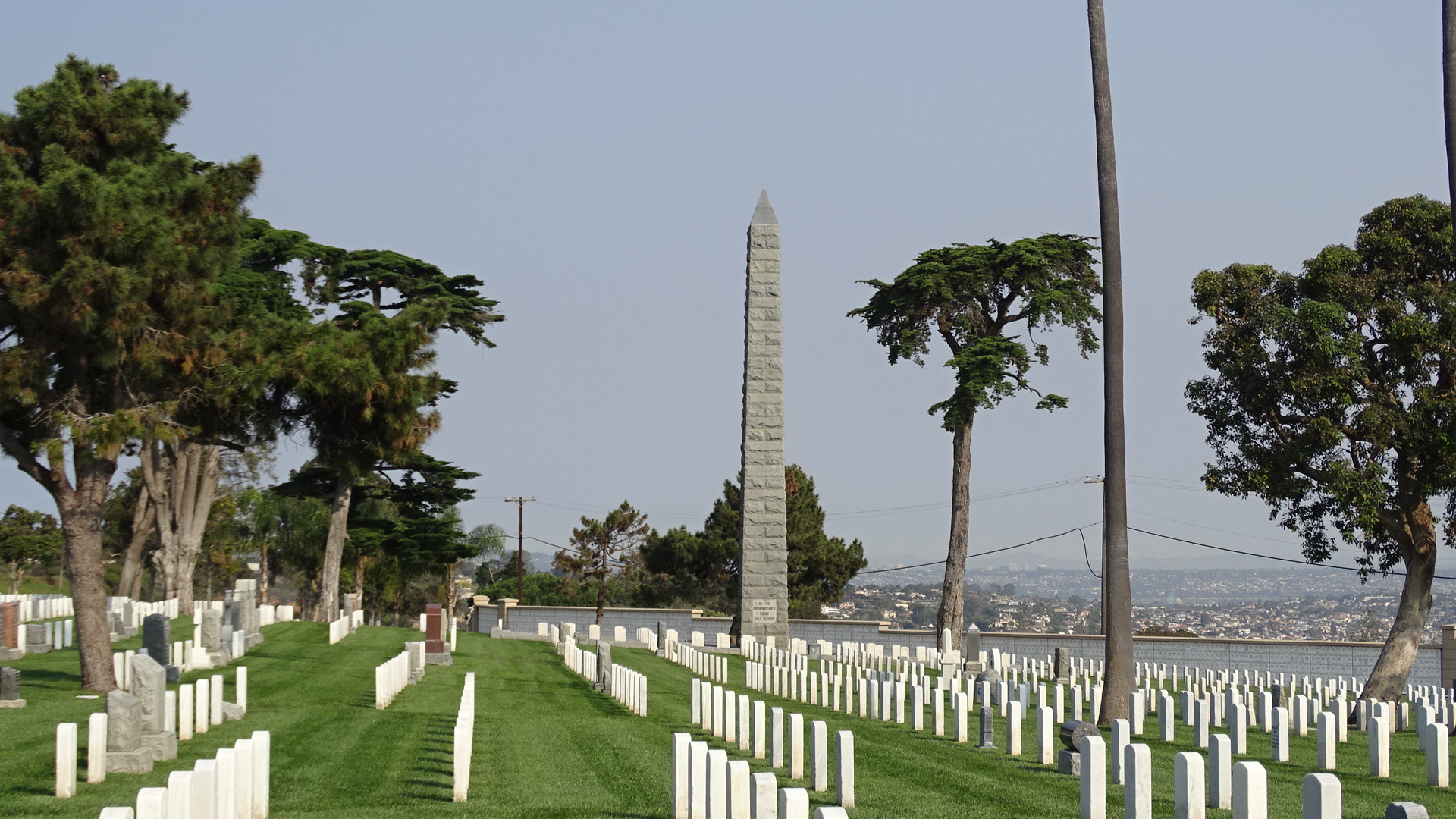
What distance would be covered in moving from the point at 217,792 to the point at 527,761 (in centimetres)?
518

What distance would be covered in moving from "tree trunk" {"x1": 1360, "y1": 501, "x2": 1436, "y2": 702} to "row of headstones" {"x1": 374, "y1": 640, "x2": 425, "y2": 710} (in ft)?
A: 52.2

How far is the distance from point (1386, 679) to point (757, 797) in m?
19.1

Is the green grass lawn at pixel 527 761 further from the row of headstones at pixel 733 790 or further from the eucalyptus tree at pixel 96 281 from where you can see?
the eucalyptus tree at pixel 96 281

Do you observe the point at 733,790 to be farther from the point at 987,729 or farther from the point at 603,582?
the point at 603,582

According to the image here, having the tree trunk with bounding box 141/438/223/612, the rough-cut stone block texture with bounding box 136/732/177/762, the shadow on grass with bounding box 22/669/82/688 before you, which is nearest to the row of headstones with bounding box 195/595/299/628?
the tree trunk with bounding box 141/438/223/612

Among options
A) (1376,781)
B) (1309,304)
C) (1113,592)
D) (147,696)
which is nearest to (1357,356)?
(1309,304)

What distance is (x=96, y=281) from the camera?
56.6ft

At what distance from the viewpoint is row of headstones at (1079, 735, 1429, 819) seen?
6.29 m

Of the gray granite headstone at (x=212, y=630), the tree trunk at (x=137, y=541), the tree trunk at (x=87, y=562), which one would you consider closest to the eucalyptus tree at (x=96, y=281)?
the tree trunk at (x=87, y=562)

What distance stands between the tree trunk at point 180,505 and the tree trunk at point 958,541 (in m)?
21.1

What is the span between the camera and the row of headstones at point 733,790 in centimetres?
644

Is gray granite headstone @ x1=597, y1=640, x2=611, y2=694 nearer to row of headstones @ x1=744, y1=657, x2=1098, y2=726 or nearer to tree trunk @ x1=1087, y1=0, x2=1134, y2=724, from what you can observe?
row of headstones @ x1=744, y1=657, x2=1098, y2=726

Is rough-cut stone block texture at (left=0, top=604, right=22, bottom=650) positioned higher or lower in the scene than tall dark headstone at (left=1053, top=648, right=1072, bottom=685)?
higher

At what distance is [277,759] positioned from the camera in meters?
12.6
